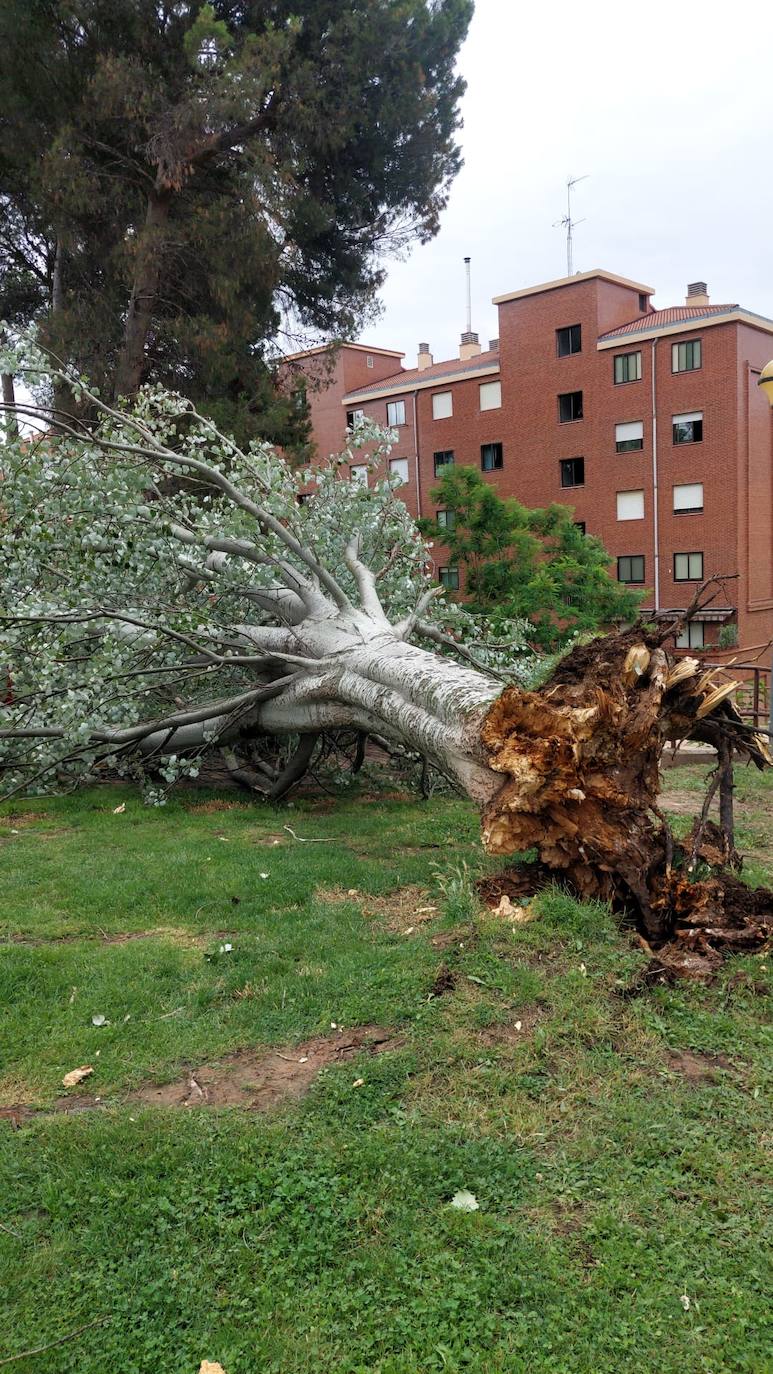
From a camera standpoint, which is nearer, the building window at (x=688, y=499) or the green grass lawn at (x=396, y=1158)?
the green grass lawn at (x=396, y=1158)

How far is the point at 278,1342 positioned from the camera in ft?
7.84

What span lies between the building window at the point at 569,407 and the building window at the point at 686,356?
3.21 metres

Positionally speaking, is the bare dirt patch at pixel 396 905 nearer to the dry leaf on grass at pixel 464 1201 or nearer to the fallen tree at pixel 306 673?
the fallen tree at pixel 306 673

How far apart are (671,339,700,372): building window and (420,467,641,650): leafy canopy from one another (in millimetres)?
11636

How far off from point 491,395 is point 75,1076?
30.9 m

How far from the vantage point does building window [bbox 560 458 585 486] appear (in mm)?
30219

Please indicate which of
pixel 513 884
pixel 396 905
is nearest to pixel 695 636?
pixel 396 905

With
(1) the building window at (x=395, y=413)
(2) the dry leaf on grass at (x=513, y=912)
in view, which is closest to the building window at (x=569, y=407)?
(1) the building window at (x=395, y=413)

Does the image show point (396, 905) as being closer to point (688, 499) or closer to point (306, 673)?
point (306, 673)

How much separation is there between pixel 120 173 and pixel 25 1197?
1410 cm

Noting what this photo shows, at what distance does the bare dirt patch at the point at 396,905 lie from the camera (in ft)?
16.4

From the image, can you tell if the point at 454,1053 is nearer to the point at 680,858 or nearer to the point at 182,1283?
the point at 182,1283

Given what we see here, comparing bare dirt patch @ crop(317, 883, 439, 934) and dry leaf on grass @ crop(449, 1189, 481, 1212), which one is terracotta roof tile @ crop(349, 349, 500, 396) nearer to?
bare dirt patch @ crop(317, 883, 439, 934)

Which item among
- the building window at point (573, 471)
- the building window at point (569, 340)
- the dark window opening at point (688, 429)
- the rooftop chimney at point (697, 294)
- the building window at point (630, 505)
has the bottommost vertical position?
the building window at point (630, 505)
